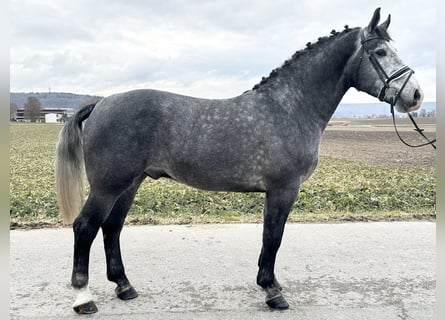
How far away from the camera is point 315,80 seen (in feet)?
10.6

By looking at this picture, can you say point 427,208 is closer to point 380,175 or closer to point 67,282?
point 380,175

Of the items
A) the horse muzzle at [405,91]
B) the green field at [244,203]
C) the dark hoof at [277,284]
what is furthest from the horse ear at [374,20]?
the green field at [244,203]

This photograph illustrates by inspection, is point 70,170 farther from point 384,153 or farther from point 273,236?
point 384,153

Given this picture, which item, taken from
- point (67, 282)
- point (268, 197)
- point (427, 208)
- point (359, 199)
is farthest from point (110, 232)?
point (427, 208)

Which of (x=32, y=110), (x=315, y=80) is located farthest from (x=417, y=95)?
(x=32, y=110)

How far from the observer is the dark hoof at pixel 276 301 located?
9.92ft

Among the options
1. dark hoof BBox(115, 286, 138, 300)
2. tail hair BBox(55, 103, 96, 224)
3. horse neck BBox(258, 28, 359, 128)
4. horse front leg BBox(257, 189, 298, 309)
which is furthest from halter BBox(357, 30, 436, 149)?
dark hoof BBox(115, 286, 138, 300)

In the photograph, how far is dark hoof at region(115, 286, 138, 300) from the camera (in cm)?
319

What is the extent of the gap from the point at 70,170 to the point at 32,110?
76.3m

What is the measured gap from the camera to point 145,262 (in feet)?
13.1

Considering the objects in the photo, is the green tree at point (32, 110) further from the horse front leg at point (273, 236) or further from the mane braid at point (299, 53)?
the horse front leg at point (273, 236)

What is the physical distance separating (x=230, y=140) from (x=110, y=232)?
147 centimetres

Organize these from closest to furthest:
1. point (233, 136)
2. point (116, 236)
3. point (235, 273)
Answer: point (233, 136), point (116, 236), point (235, 273)

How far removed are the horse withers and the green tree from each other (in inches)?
2987
